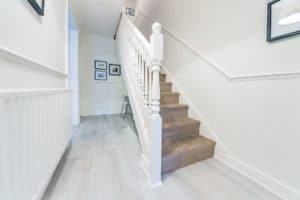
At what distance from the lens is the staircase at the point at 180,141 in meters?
1.57

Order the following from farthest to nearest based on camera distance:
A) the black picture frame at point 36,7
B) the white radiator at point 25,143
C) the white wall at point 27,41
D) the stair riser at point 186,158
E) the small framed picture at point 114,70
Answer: the small framed picture at point 114,70, the stair riser at point 186,158, the black picture frame at point 36,7, the white wall at point 27,41, the white radiator at point 25,143

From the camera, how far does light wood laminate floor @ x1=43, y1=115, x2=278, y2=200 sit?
47.2 inches

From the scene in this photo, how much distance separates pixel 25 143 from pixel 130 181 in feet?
2.96

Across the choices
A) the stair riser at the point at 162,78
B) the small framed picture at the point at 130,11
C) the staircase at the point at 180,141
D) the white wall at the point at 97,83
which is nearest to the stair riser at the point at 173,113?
the staircase at the point at 180,141

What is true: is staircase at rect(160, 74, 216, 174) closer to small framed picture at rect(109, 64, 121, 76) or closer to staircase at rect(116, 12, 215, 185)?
staircase at rect(116, 12, 215, 185)

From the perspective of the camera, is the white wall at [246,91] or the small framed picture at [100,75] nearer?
the white wall at [246,91]

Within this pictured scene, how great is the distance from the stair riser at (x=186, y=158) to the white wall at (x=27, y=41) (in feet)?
4.17

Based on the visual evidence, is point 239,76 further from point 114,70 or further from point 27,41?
point 114,70

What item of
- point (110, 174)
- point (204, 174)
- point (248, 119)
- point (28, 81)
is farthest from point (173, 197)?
point (28, 81)

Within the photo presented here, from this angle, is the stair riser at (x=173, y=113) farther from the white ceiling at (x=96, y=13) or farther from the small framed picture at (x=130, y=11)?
the small framed picture at (x=130, y=11)

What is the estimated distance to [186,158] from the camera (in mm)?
1645

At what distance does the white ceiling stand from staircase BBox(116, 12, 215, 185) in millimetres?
1421

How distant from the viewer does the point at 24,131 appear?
77cm

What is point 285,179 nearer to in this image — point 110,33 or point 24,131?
point 24,131
